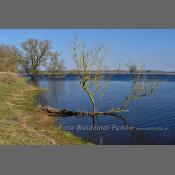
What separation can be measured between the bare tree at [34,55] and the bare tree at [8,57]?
160 cm

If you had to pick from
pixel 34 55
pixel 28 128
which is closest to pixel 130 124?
pixel 28 128

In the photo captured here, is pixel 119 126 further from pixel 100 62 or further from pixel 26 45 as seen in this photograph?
pixel 26 45

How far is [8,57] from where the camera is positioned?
56.1 metres

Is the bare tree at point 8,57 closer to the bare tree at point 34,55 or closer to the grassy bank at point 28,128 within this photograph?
the bare tree at point 34,55

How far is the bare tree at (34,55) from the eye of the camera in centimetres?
4557

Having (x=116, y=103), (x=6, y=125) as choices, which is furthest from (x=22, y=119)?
(x=116, y=103)

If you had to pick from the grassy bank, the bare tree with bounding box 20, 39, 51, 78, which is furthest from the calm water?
the bare tree with bounding box 20, 39, 51, 78

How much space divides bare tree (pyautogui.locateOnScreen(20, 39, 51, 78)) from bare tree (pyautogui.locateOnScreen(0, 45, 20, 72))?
160 centimetres

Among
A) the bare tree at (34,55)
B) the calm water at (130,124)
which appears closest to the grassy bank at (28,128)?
the calm water at (130,124)

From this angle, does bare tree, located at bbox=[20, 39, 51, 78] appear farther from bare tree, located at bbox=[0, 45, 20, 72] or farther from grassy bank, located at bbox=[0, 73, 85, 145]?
grassy bank, located at bbox=[0, 73, 85, 145]

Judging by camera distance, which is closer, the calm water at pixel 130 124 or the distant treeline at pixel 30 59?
the calm water at pixel 130 124

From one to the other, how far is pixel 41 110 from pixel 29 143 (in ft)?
38.5

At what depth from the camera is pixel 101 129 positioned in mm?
25016

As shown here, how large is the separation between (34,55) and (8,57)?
597 cm
